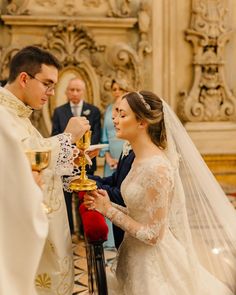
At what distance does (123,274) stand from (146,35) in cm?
525

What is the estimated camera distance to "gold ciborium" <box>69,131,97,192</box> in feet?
9.71

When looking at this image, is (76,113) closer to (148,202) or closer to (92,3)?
(92,3)

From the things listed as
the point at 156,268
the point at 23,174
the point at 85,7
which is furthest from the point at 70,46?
the point at 23,174

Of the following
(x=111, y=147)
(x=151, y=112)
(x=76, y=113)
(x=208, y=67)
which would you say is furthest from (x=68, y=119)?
(x=151, y=112)

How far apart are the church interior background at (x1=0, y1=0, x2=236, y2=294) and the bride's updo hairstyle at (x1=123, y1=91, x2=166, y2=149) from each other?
14.9 feet

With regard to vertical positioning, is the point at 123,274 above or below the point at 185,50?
below

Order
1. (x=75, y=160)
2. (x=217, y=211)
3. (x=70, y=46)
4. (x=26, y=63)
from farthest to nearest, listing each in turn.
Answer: (x=70, y=46) → (x=217, y=211) → (x=75, y=160) → (x=26, y=63)

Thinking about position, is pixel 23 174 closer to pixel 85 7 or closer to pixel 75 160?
pixel 75 160

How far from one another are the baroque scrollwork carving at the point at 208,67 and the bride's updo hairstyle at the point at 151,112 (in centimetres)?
492

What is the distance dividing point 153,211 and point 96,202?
30 cm

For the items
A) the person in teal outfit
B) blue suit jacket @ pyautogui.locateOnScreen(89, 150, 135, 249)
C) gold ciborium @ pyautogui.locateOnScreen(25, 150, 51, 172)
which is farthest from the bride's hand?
the person in teal outfit

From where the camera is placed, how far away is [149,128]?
10.7ft

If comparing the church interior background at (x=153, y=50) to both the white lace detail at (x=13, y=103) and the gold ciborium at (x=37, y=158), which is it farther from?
the gold ciborium at (x=37, y=158)

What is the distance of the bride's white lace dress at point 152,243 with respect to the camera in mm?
3080
